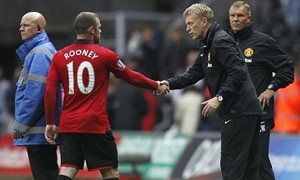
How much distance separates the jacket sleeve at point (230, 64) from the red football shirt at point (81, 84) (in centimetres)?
108

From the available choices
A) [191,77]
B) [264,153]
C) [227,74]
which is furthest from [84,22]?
[264,153]

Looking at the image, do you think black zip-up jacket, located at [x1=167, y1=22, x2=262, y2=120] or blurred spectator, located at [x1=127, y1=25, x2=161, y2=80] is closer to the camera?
black zip-up jacket, located at [x1=167, y1=22, x2=262, y2=120]

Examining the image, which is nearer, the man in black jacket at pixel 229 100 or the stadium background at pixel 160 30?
the man in black jacket at pixel 229 100

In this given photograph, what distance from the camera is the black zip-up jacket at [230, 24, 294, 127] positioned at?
12.0 m

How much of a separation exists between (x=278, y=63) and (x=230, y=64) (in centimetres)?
118

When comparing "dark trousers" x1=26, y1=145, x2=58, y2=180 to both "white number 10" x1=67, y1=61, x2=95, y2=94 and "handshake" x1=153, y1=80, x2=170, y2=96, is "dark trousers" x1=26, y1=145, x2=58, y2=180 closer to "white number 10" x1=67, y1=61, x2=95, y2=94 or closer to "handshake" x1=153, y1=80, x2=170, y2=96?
"white number 10" x1=67, y1=61, x2=95, y2=94

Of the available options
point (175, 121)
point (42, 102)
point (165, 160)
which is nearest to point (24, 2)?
point (175, 121)

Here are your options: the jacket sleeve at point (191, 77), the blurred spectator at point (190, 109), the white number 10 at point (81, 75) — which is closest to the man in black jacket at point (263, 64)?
the jacket sleeve at point (191, 77)

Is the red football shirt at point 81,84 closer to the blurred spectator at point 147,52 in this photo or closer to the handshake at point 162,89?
the handshake at point 162,89

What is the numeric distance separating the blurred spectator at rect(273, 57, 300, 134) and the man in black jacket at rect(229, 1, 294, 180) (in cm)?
520

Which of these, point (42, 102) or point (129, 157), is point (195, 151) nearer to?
point (129, 157)

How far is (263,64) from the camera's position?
1201 centimetres

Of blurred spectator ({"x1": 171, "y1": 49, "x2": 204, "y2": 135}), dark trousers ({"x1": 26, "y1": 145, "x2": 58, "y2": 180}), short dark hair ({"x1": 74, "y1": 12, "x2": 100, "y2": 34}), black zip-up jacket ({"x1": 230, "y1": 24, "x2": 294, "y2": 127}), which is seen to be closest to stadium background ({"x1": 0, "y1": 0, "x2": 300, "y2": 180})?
blurred spectator ({"x1": 171, "y1": 49, "x2": 204, "y2": 135})

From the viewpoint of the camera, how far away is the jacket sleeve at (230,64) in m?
10.9
